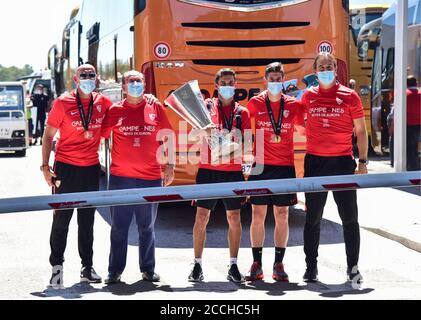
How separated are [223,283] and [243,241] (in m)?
2.57

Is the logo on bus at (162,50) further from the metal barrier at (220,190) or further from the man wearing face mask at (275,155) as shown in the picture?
the metal barrier at (220,190)

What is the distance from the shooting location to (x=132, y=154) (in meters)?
8.15

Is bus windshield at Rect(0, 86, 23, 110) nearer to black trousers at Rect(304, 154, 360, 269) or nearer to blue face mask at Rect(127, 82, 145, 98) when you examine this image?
blue face mask at Rect(127, 82, 145, 98)

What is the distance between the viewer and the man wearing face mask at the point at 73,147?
8.08 m

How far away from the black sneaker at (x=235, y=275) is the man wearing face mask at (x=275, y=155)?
7 cm

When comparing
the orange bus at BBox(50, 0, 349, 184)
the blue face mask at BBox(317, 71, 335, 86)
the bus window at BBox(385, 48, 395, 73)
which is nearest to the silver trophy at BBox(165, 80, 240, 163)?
the blue face mask at BBox(317, 71, 335, 86)

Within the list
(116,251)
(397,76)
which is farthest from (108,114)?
(397,76)

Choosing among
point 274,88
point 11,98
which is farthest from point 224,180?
point 11,98

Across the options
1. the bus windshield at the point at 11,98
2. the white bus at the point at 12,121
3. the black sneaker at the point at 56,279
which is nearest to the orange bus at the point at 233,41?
the black sneaker at the point at 56,279

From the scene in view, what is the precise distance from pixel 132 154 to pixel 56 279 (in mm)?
1297

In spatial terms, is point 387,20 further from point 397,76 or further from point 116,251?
point 116,251

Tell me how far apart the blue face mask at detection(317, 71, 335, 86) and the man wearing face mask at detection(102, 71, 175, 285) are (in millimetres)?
1455

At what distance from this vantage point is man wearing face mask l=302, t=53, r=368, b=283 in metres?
8.07

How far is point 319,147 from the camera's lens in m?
8.10
